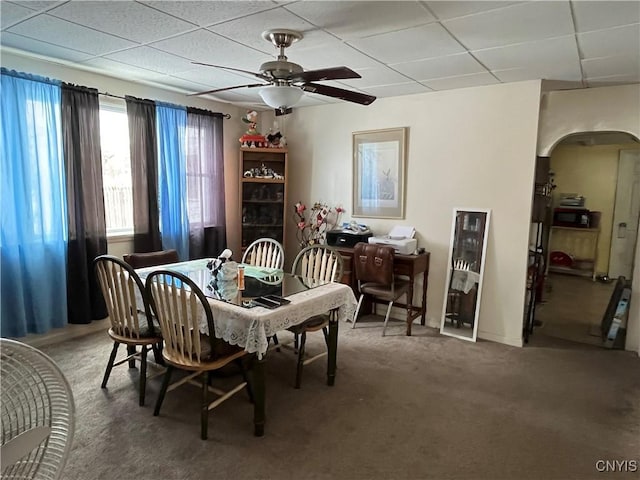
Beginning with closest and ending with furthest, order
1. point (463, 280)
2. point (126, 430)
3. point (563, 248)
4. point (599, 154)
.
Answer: point (126, 430) < point (463, 280) < point (599, 154) < point (563, 248)

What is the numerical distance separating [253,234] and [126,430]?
2791 millimetres

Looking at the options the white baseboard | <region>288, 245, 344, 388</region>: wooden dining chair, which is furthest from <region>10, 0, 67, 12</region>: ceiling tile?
the white baseboard

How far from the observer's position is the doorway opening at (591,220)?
19.2 feet

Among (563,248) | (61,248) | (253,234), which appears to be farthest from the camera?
(563,248)

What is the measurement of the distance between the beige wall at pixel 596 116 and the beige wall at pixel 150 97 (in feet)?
10.9

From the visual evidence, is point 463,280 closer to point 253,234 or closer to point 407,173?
point 407,173

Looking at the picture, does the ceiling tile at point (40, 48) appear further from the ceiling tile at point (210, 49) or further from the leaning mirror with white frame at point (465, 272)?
the leaning mirror with white frame at point (465, 272)

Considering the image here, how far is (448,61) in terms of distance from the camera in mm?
2945

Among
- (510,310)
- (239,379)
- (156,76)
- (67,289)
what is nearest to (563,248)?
(510,310)

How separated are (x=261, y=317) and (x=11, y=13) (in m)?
2.24

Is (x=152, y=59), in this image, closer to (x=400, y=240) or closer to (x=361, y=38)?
(x=361, y=38)

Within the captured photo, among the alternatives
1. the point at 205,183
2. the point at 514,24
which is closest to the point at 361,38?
the point at 514,24

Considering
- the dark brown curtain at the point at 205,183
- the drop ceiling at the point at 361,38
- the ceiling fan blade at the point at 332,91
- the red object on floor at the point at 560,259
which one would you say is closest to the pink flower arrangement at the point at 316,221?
the dark brown curtain at the point at 205,183

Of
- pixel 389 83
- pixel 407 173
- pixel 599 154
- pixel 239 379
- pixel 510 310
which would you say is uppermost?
pixel 389 83
